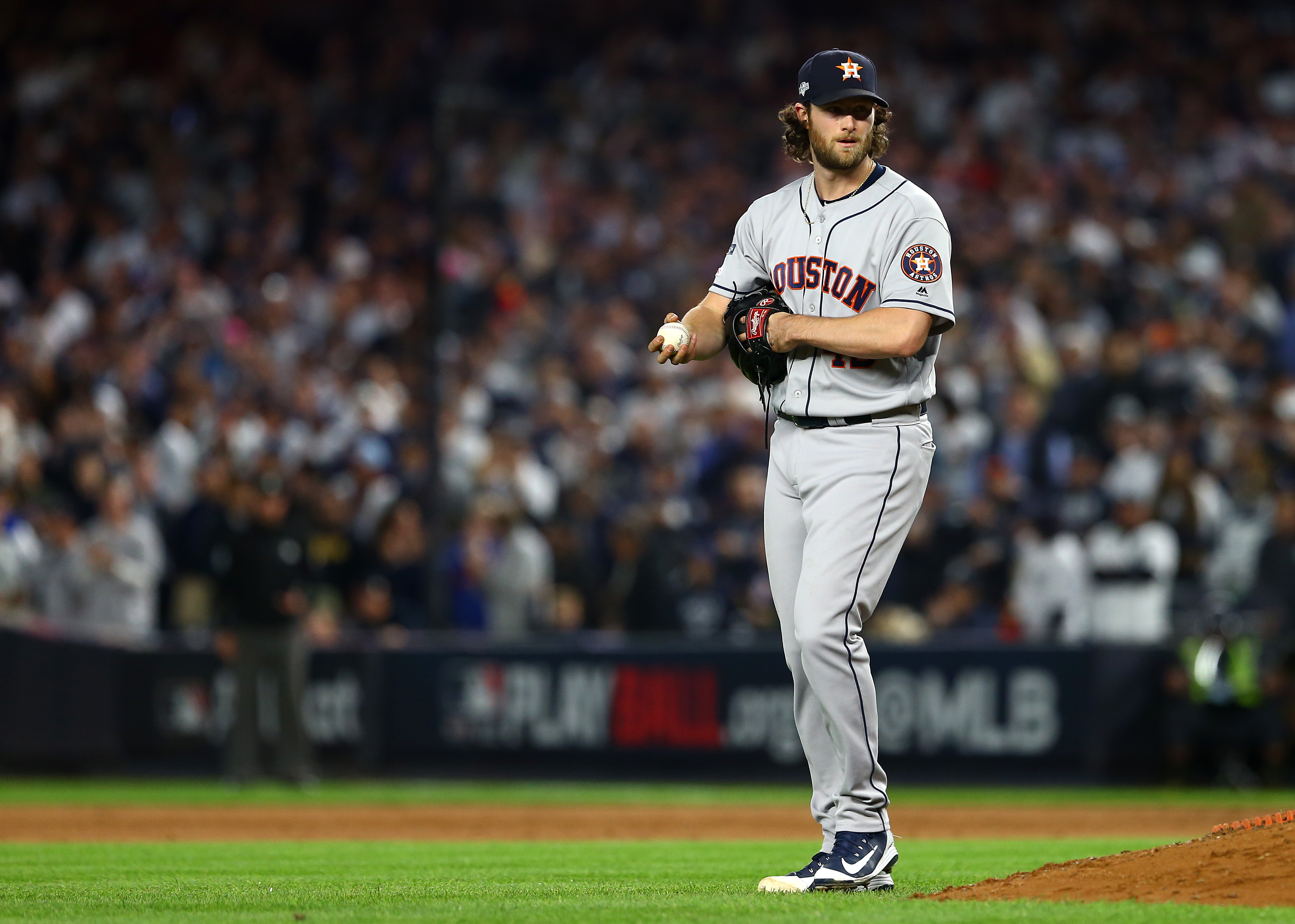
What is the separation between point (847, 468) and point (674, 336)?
0.66m

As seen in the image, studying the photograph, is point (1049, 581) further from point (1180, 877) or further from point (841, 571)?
point (1180, 877)

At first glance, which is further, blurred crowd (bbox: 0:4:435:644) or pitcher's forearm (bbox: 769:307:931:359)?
blurred crowd (bbox: 0:4:435:644)

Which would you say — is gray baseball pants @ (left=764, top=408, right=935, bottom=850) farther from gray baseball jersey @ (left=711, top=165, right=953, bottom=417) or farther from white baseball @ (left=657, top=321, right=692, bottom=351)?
white baseball @ (left=657, top=321, right=692, bottom=351)

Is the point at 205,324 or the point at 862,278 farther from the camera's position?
the point at 205,324

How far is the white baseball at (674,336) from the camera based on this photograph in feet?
18.8

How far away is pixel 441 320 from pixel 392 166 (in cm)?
651

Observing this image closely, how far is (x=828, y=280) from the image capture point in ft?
18.9

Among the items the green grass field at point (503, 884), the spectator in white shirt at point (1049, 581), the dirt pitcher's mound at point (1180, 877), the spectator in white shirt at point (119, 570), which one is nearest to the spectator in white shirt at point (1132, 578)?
the spectator in white shirt at point (1049, 581)

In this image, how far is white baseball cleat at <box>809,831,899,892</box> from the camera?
549cm

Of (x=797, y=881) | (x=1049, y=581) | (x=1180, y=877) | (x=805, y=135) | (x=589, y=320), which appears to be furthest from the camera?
(x=589, y=320)

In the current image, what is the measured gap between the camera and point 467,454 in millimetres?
16578

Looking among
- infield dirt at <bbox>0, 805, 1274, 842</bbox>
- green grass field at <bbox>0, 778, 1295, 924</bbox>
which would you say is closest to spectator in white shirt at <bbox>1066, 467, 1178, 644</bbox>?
infield dirt at <bbox>0, 805, 1274, 842</bbox>

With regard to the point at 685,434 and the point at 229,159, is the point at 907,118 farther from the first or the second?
the point at 229,159

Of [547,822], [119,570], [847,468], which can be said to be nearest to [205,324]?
[119,570]
